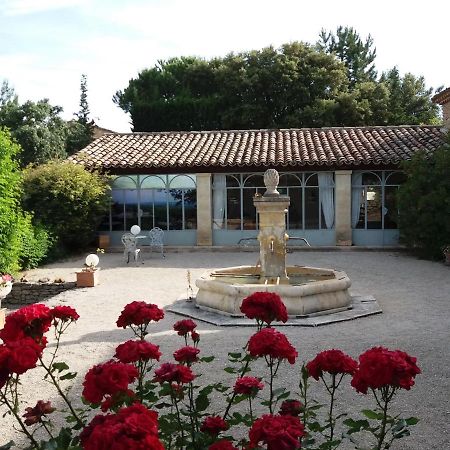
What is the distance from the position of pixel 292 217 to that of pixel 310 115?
13661mm

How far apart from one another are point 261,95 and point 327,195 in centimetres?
1599

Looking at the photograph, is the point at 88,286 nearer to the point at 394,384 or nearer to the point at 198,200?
the point at 198,200

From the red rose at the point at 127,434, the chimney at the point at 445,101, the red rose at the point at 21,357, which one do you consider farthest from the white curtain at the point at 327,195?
the red rose at the point at 127,434

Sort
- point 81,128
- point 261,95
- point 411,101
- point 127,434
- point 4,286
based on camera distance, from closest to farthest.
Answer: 1. point 127,434
2. point 4,286
3. point 261,95
4. point 81,128
5. point 411,101

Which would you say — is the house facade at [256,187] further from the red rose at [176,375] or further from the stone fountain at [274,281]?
the red rose at [176,375]

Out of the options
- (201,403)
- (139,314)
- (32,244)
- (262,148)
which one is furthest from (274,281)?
(262,148)

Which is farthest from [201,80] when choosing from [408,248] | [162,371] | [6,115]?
[162,371]

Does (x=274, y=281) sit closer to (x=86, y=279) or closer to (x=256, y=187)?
(x=86, y=279)

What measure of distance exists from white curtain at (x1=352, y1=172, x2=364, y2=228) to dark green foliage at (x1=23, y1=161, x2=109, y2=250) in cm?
885

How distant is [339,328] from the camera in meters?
8.65

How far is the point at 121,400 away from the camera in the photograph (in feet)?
8.20

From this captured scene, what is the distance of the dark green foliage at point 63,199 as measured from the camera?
1873 centimetres

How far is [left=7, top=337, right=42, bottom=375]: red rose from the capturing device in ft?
7.70

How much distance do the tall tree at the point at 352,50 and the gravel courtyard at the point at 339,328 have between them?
1267 inches
